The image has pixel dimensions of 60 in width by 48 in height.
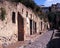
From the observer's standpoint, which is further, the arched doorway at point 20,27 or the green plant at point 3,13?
the arched doorway at point 20,27

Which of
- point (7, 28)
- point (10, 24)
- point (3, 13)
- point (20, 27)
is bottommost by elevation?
point (20, 27)

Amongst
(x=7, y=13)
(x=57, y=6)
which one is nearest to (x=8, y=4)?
(x=7, y=13)

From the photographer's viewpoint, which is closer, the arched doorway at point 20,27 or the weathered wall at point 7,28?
the weathered wall at point 7,28

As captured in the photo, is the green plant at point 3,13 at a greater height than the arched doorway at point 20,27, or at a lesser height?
greater

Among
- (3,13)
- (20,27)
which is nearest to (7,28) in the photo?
(3,13)

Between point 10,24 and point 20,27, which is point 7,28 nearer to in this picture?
point 10,24

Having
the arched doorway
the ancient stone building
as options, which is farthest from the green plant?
the arched doorway

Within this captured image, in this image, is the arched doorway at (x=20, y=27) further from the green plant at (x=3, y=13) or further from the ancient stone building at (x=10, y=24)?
the green plant at (x=3, y=13)

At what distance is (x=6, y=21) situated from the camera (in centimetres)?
1552

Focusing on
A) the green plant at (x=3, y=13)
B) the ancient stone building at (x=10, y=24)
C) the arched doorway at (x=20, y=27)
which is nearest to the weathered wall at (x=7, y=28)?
the ancient stone building at (x=10, y=24)

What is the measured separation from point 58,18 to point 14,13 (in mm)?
58829

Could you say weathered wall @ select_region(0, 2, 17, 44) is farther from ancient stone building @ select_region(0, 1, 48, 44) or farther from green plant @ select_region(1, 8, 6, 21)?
green plant @ select_region(1, 8, 6, 21)

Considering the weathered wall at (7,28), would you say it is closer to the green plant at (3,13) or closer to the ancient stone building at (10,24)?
the ancient stone building at (10,24)

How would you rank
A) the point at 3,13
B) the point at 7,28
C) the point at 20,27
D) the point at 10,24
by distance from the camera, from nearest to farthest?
the point at 3,13 < the point at 7,28 < the point at 10,24 < the point at 20,27
